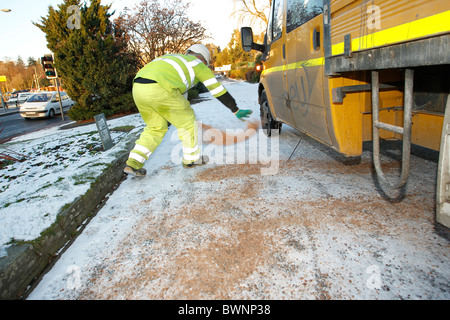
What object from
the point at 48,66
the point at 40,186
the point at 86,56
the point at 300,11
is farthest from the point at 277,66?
the point at 48,66

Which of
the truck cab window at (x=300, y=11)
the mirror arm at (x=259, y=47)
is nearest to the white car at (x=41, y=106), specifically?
the mirror arm at (x=259, y=47)

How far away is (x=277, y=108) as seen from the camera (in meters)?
4.40

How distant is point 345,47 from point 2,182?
14.9ft

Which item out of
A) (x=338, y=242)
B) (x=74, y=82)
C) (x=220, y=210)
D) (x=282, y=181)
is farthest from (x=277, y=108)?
(x=74, y=82)

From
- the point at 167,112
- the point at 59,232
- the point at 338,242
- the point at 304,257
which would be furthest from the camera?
the point at 167,112

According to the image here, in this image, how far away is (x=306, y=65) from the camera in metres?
2.97

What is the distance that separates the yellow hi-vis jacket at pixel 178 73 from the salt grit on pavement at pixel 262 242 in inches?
45.8

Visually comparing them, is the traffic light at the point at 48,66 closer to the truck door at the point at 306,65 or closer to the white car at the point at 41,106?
the white car at the point at 41,106

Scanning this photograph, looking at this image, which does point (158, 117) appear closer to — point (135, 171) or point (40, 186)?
point (135, 171)

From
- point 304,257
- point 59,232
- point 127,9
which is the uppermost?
point 127,9

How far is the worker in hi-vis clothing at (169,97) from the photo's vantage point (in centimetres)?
321

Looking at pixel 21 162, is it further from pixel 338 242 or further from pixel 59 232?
pixel 338 242

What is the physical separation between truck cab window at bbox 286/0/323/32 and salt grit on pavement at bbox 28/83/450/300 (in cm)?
174

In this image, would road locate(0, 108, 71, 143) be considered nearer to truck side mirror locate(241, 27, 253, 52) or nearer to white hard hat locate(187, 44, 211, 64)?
white hard hat locate(187, 44, 211, 64)
